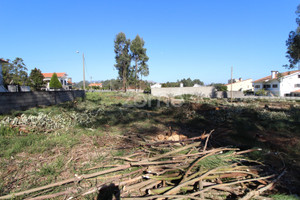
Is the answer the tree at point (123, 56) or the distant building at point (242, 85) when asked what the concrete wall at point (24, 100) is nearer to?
the tree at point (123, 56)

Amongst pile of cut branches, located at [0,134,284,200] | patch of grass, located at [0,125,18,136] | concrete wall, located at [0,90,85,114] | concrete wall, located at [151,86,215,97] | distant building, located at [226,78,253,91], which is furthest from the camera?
distant building, located at [226,78,253,91]

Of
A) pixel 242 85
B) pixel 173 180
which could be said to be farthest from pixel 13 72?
pixel 242 85

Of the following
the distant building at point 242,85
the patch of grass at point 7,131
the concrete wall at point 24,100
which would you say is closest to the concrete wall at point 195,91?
the concrete wall at point 24,100

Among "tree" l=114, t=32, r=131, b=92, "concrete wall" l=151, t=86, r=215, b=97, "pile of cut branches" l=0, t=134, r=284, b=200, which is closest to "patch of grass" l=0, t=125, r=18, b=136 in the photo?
"pile of cut branches" l=0, t=134, r=284, b=200

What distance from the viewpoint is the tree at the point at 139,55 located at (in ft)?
106

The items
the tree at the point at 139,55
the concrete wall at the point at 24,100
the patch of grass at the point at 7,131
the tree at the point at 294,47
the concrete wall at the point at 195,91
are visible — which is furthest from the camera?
the tree at the point at 139,55

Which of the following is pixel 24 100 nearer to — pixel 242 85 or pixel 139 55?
pixel 139 55

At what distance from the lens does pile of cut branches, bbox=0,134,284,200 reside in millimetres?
2012

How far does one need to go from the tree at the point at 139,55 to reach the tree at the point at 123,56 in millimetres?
1326

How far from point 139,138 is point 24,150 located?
2.36 m

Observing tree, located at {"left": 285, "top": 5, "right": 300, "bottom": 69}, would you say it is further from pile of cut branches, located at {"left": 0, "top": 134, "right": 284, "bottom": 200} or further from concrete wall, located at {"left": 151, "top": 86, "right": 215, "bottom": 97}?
pile of cut branches, located at {"left": 0, "top": 134, "right": 284, "bottom": 200}

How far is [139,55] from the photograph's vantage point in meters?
32.9

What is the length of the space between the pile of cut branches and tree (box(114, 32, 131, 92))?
3114cm

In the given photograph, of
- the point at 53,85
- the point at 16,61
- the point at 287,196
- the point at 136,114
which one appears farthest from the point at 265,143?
the point at 53,85
